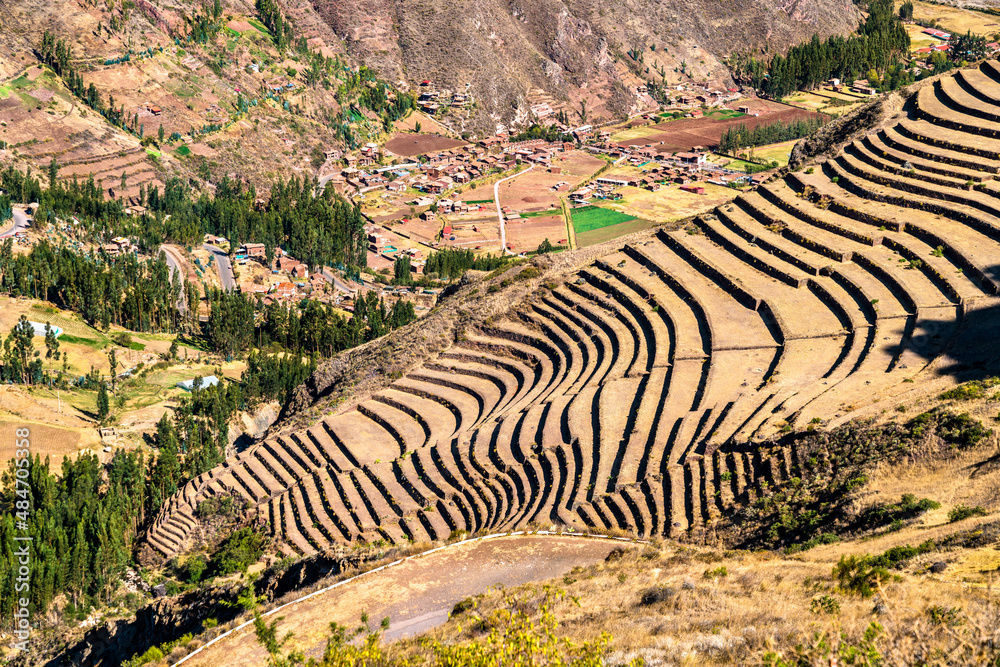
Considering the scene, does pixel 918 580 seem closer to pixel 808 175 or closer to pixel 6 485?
pixel 808 175

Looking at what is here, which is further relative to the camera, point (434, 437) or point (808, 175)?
point (808, 175)

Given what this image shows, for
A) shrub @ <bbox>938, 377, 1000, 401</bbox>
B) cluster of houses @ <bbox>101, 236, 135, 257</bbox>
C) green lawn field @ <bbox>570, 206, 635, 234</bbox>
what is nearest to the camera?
shrub @ <bbox>938, 377, 1000, 401</bbox>

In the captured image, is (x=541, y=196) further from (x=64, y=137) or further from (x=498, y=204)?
(x=64, y=137)

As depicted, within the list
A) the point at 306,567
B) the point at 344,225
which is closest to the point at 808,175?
the point at 306,567

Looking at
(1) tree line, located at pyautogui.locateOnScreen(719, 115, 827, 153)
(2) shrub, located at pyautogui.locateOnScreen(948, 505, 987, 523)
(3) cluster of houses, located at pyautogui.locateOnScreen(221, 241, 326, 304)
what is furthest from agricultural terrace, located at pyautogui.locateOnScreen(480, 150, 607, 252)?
(2) shrub, located at pyautogui.locateOnScreen(948, 505, 987, 523)

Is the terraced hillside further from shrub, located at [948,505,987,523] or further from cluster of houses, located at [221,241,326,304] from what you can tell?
cluster of houses, located at [221,241,326,304]

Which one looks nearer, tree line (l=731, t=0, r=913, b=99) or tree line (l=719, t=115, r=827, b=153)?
tree line (l=719, t=115, r=827, b=153)

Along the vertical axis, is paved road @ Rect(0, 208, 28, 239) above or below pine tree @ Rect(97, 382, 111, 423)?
above
